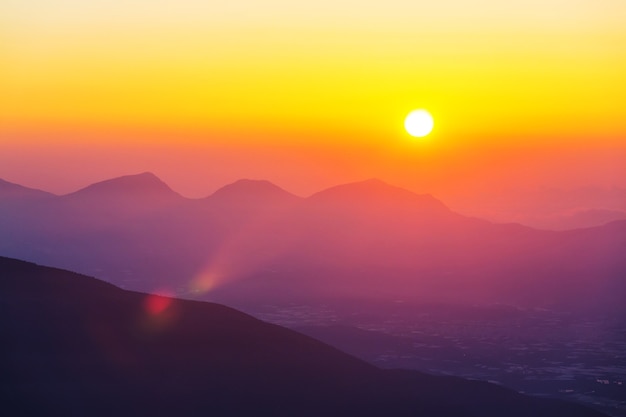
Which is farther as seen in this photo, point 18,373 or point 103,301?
point 103,301

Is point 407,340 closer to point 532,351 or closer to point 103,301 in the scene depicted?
point 532,351

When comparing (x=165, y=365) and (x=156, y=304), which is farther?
(x=156, y=304)

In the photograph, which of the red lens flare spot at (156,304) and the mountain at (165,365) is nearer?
the mountain at (165,365)

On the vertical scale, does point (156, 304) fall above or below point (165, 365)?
above

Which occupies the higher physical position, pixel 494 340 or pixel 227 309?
pixel 494 340

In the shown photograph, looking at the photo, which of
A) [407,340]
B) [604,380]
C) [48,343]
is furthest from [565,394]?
[48,343]
